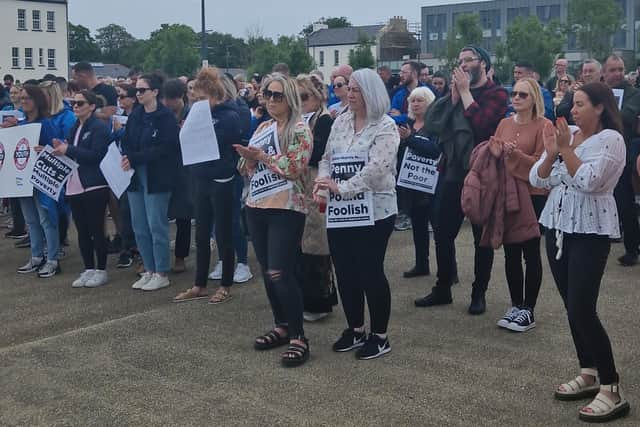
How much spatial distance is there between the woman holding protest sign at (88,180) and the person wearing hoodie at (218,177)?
1.41 metres

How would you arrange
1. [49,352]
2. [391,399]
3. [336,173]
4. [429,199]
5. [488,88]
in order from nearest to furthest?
1. [391,399]
2. [336,173]
3. [49,352]
4. [488,88]
5. [429,199]

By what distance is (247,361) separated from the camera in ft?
20.6

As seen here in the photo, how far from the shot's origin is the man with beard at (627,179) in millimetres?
9289

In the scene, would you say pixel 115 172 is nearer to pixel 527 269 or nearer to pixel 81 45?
pixel 527 269

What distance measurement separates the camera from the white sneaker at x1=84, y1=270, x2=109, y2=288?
9086 millimetres

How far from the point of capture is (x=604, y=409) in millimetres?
4930

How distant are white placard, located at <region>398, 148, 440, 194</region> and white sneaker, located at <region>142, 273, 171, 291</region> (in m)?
2.65

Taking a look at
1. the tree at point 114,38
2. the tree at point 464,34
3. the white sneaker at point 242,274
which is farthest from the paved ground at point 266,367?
the tree at point 114,38

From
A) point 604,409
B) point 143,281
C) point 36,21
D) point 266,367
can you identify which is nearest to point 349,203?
point 266,367

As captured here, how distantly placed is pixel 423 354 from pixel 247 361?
1.30 meters

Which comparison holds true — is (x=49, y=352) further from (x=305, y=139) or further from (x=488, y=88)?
(x=488, y=88)

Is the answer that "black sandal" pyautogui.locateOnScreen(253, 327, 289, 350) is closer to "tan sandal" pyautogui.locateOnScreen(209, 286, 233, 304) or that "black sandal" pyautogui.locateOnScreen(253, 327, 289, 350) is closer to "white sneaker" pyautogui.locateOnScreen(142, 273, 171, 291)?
"tan sandal" pyautogui.locateOnScreen(209, 286, 233, 304)

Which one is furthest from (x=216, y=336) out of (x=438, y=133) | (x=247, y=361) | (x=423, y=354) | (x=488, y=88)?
(x=488, y=88)

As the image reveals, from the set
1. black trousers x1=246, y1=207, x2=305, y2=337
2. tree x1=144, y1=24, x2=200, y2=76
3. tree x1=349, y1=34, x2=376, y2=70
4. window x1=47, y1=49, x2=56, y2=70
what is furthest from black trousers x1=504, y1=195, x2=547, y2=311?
window x1=47, y1=49, x2=56, y2=70
